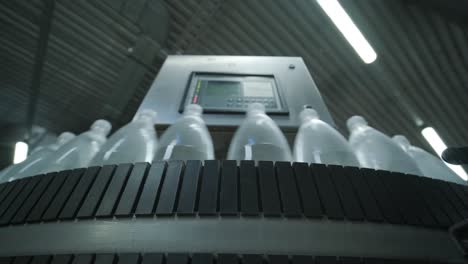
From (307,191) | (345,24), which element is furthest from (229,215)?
(345,24)

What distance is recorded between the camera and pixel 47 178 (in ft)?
1.54

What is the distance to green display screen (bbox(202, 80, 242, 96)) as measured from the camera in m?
0.81

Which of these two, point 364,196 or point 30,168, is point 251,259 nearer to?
point 364,196

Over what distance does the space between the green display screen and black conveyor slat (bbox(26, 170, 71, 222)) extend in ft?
1.46

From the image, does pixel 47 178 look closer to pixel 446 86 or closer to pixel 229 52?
pixel 229 52

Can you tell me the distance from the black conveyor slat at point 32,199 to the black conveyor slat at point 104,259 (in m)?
0.16

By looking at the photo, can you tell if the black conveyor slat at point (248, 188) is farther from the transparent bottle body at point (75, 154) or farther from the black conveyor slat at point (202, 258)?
the transparent bottle body at point (75, 154)

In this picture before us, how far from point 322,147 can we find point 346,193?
0.15 meters

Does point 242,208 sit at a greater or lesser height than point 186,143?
lesser

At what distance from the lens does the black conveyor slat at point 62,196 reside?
0.40 metres

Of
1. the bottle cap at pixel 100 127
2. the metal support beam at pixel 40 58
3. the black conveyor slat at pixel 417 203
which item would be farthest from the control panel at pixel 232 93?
the metal support beam at pixel 40 58

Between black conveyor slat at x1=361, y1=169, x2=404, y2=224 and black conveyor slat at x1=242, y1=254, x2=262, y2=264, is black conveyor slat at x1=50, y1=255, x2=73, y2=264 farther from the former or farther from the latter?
black conveyor slat at x1=361, y1=169, x2=404, y2=224

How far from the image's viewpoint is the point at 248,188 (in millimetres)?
395

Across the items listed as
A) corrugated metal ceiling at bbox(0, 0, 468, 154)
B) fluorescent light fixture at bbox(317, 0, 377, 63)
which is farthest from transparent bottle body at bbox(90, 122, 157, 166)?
corrugated metal ceiling at bbox(0, 0, 468, 154)
